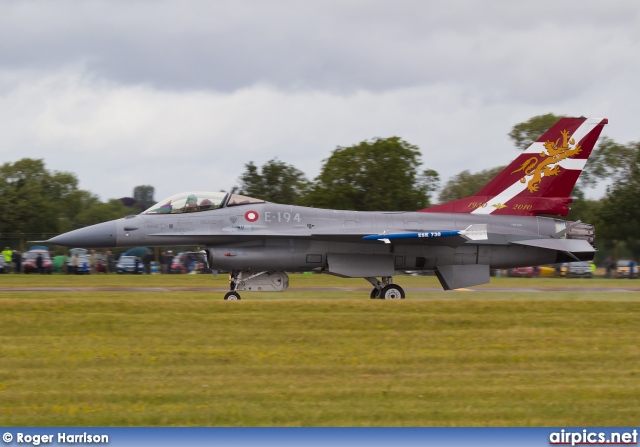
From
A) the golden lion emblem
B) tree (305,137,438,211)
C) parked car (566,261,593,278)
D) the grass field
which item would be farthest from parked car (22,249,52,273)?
parked car (566,261,593,278)

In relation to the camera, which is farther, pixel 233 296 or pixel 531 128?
pixel 531 128

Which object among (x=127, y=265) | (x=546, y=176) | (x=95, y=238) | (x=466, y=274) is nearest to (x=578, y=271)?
(x=127, y=265)

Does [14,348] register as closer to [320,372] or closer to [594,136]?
[320,372]

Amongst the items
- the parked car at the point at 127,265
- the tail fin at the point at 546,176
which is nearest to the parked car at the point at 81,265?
the parked car at the point at 127,265

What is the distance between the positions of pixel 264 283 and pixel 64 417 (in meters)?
11.5

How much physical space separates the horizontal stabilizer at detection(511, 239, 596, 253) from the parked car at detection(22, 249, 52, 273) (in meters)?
23.1

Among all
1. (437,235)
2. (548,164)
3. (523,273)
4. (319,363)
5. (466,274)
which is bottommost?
(319,363)

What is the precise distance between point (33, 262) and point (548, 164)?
24.1m

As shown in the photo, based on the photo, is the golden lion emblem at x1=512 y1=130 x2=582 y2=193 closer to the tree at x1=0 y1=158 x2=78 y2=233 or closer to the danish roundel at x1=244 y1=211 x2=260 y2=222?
the danish roundel at x1=244 y1=211 x2=260 y2=222

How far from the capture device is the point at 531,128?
73.4 meters

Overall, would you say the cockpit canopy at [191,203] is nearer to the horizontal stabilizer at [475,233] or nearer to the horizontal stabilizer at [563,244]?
the horizontal stabilizer at [475,233]

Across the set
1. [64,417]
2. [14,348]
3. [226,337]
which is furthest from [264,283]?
[64,417]

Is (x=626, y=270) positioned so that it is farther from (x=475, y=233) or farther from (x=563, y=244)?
(x=475, y=233)

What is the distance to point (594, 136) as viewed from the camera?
856 inches
